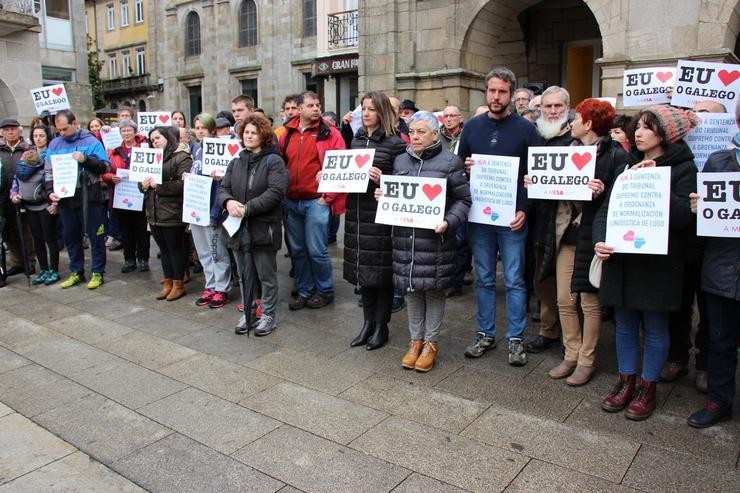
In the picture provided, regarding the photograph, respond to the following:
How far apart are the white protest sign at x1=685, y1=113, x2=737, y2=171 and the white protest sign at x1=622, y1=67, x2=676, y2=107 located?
1.36 meters

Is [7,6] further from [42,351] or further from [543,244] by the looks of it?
[543,244]

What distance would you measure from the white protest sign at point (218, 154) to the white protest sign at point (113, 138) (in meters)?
2.56

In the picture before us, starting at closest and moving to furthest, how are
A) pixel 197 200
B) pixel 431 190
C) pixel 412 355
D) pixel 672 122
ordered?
pixel 672 122
pixel 431 190
pixel 412 355
pixel 197 200

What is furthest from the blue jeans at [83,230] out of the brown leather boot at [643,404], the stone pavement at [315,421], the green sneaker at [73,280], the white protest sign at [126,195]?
the brown leather boot at [643,404]

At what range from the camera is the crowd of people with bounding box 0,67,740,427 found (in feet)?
12.5

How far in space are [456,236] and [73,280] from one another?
17.3 ft

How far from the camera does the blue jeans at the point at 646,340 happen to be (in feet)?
12.9

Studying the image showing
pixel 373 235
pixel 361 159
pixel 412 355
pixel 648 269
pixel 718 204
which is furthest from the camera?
pixel 361 159

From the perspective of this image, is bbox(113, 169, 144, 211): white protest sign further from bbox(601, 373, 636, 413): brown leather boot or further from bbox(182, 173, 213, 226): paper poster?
bbox(601, 373, 636, 413): brown leather boot

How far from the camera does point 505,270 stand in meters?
4.89

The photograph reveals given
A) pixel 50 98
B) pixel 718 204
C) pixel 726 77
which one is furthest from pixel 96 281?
pixel 726 77

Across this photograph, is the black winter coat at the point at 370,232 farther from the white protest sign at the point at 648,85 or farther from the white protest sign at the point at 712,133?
the white protest sign at the point at 648,85

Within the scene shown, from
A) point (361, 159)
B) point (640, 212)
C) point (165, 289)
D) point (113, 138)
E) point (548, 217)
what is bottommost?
point (165, 289)

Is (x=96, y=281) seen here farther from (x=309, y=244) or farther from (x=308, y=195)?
(x=308, y=195)
